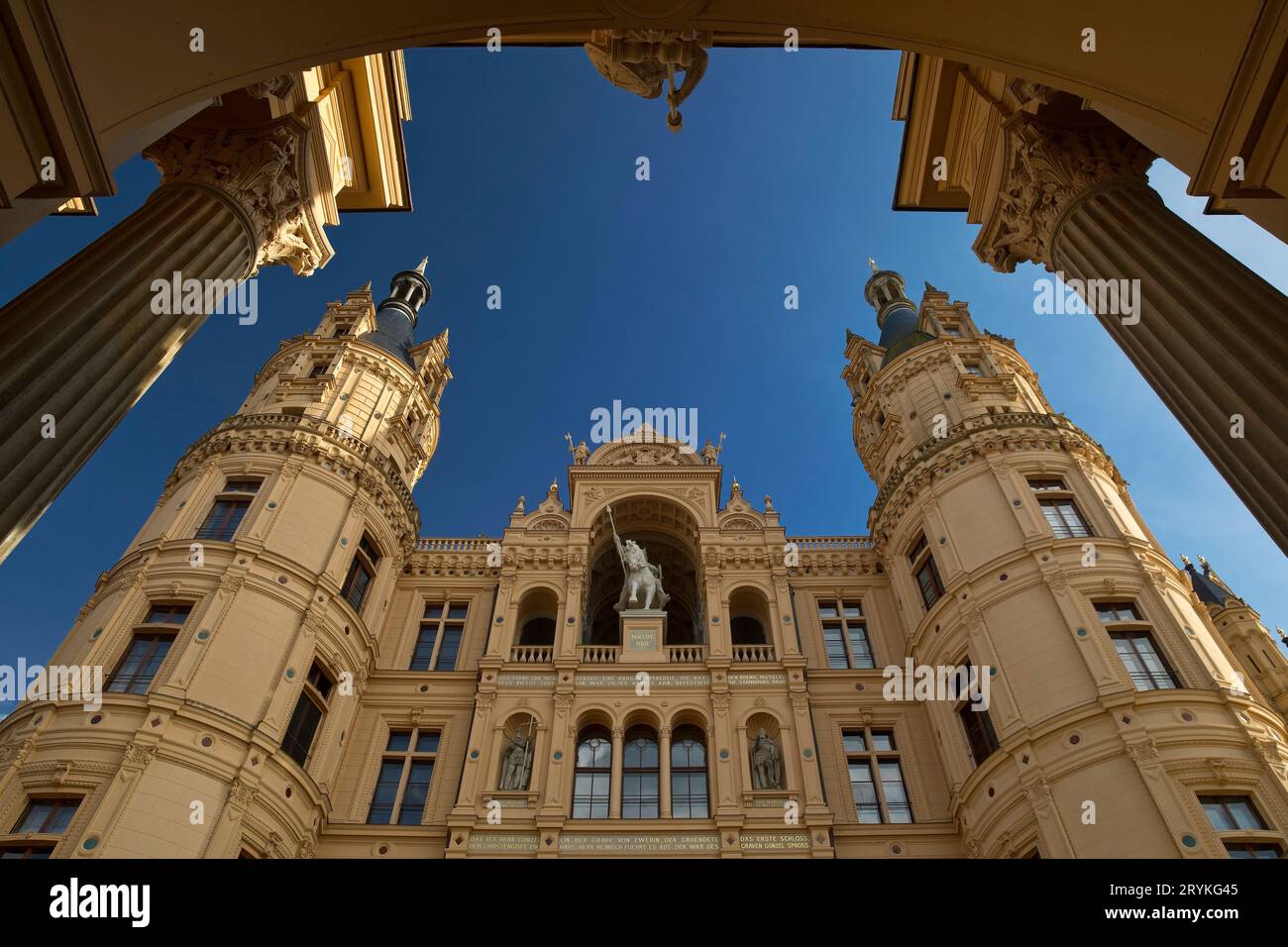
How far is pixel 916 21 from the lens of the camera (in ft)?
34.1

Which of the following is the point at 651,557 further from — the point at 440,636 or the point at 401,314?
the point at 401,314

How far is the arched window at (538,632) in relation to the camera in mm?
31041

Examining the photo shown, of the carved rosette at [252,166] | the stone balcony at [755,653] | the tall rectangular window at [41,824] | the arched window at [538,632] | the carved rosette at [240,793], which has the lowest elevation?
the tall rectangular window at [41,824]

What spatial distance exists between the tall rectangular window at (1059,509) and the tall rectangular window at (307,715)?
21.3 m

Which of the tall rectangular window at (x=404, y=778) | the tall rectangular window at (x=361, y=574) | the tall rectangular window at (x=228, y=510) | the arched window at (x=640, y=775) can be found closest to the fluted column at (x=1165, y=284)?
the arched window at (x=640, y=775)

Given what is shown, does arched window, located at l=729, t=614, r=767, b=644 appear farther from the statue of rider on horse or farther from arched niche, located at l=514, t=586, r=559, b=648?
arched niche, located at l=514, t=586, r=559, b=648

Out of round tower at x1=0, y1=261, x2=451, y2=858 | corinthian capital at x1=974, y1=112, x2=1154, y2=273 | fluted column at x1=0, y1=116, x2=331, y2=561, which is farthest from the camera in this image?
round tower at x1=0, y1=261, x2=451, y2=858

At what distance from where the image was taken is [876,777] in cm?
2492

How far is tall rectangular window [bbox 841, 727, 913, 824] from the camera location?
78.8 feet

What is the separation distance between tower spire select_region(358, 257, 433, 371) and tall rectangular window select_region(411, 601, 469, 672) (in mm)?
11211

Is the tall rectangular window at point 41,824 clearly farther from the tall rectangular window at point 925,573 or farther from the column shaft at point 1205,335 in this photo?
the tall rectangular window at point 925,573

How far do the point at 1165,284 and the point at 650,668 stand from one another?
62.5ft

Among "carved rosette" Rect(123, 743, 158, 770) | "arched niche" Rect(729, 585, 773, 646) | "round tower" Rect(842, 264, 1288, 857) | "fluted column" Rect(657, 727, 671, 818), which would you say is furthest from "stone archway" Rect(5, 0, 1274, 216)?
"arched niche" Rect(729, 585, 773, 646)
